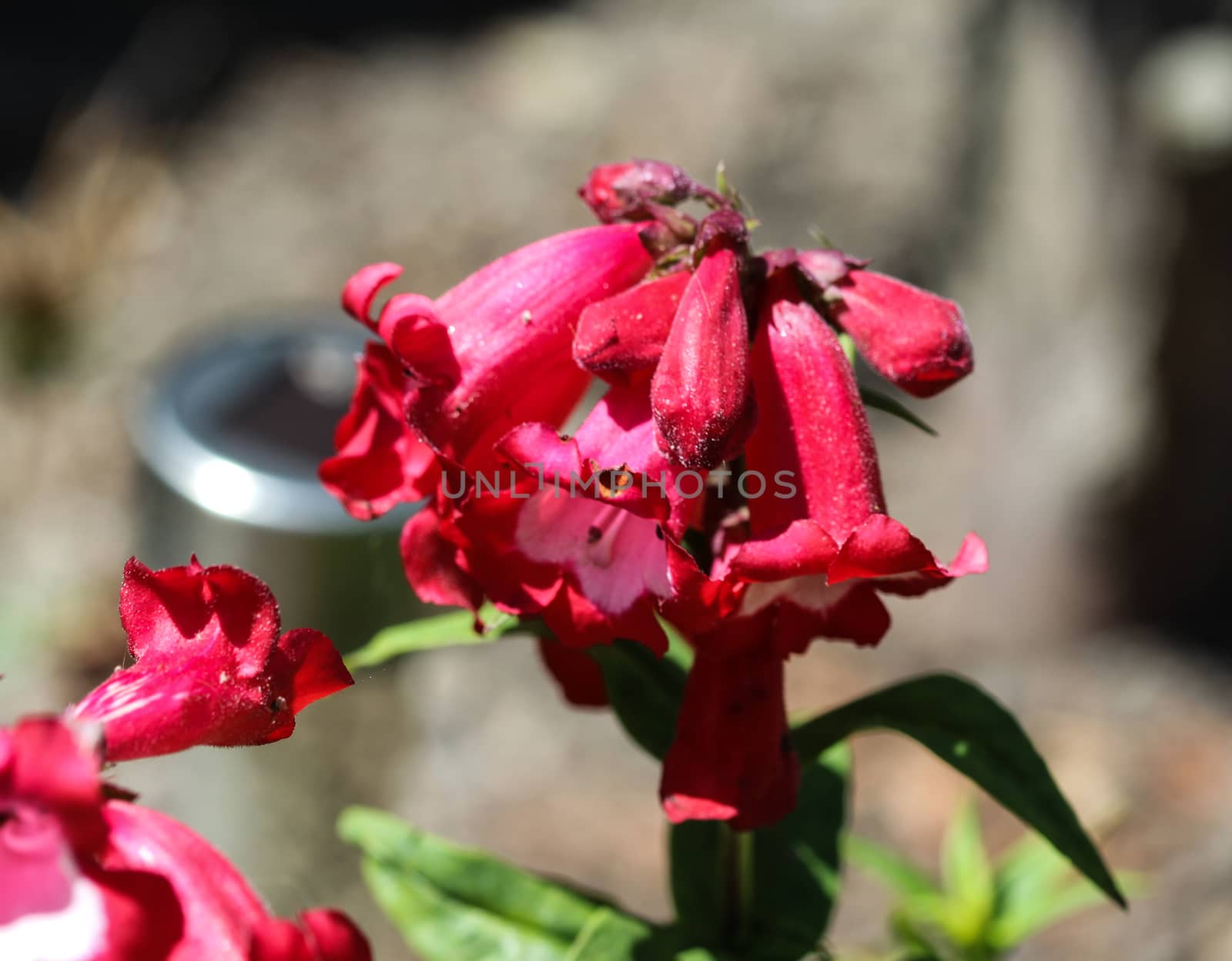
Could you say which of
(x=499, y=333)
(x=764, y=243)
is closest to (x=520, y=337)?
(x=499, y=333)

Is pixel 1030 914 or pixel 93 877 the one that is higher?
pixel 93 877

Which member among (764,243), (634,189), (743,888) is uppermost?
(634,189)

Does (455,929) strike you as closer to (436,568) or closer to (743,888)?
(743,888)

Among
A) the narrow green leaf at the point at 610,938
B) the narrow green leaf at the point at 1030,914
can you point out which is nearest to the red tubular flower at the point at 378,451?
the narrow green leaf at the point at 610,938

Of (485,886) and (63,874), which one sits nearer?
(63,874)

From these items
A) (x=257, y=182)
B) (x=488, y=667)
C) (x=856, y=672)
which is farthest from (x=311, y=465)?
(x=257, y=182)

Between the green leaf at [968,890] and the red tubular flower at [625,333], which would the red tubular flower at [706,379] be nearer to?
the red tubular flower at [625,333]

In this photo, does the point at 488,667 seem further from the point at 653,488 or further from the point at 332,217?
the point at 653,488
